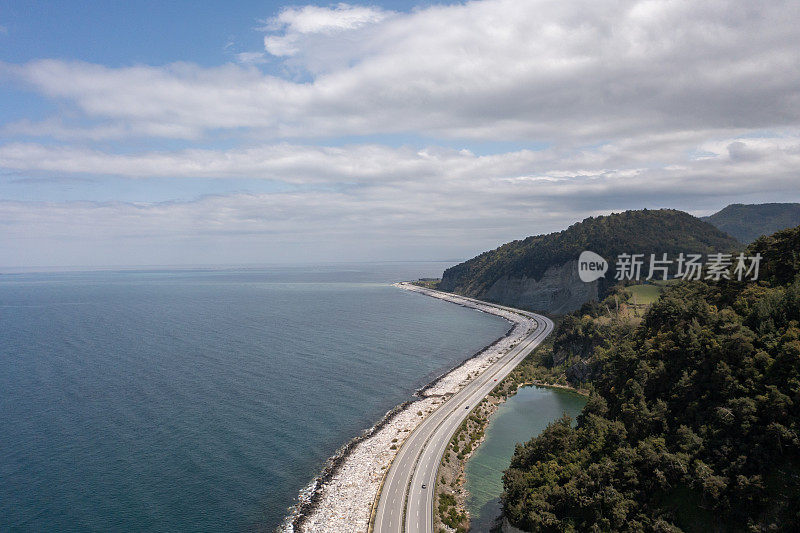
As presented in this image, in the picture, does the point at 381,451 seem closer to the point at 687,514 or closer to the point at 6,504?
the point at 687,514

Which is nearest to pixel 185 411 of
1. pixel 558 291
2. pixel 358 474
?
pixel 358 474

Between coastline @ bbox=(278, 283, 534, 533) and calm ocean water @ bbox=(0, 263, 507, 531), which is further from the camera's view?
calm ocean water @ bbox=(0, 263, 507, 531)

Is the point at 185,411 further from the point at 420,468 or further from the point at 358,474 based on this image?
the point at 420,468

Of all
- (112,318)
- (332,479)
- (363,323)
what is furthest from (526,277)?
(112,318)

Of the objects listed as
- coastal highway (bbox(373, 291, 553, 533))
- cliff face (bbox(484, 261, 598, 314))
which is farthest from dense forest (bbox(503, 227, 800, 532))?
cliff face (bbox(484, 261, 598, 314))

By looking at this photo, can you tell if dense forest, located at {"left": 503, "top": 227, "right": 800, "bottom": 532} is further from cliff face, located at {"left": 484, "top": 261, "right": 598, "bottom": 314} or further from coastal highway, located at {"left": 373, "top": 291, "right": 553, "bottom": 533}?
cliff face, located at {"left": 484, "top": 261, "right": 598, "bottom": 314}

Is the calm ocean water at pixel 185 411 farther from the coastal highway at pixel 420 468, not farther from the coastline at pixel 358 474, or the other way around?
the coastal highway at pixel 420 468

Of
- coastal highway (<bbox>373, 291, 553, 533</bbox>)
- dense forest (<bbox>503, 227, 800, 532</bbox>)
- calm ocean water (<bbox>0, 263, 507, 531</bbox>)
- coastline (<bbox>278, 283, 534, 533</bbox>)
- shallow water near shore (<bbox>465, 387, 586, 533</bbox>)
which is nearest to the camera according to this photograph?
dense forest (<bbox>503, 227, 800, 532</bbox>)

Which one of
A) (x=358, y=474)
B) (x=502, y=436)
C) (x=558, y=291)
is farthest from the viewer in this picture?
(x=558, y=291)

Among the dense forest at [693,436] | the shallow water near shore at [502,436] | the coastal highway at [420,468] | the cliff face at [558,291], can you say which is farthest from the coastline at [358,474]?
the cliff face at [558,291]
